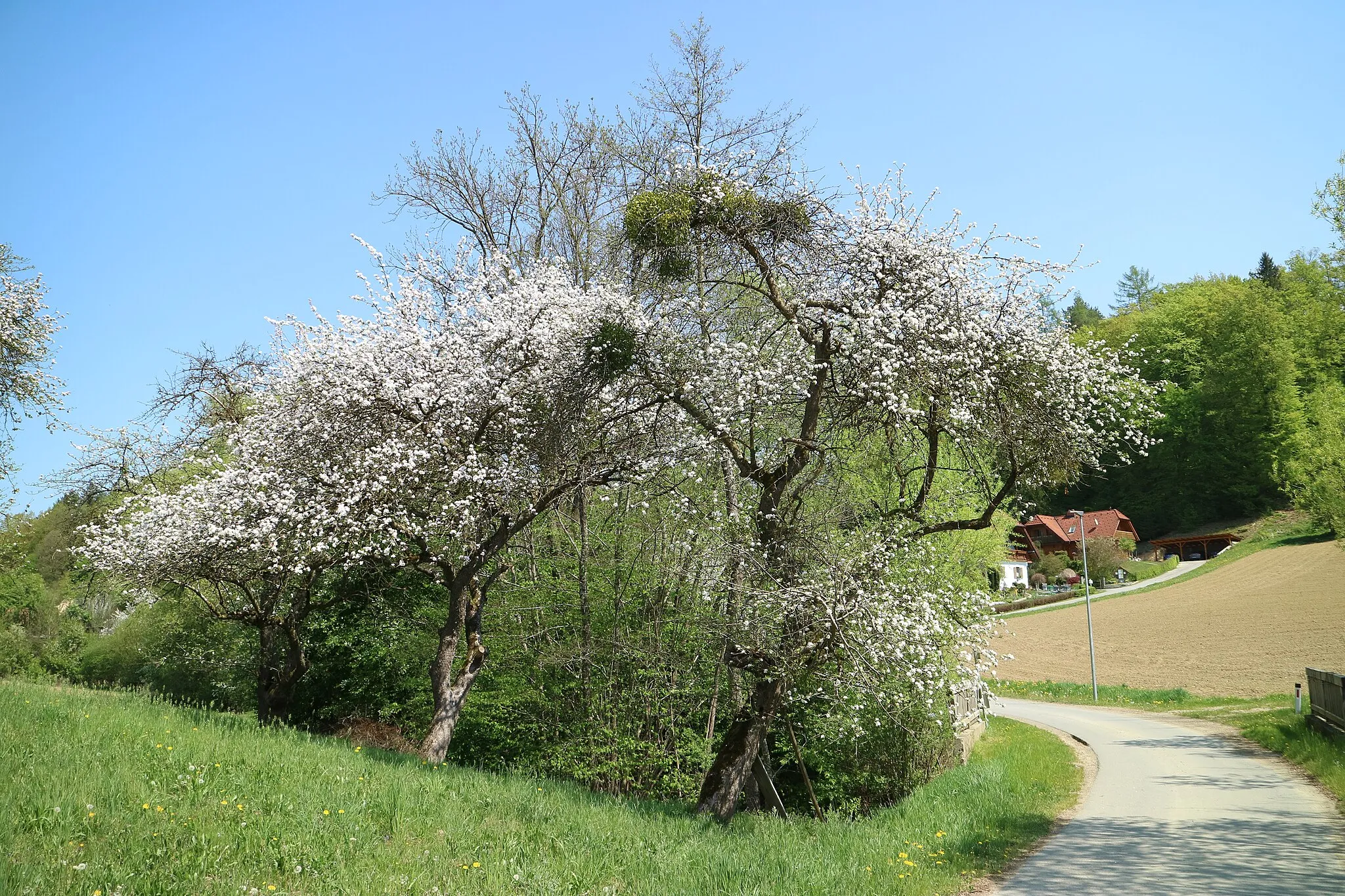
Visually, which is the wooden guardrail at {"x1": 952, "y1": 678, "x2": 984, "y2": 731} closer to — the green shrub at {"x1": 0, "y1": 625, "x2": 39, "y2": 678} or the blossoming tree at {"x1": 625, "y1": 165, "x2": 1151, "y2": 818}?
the blossoming tree at {"x1": 625, "y1": 165, "x2": 1151, "y2": 818}

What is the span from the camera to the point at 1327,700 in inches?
587

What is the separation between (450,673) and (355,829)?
635 cm

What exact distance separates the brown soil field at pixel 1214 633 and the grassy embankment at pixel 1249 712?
199 centimetres

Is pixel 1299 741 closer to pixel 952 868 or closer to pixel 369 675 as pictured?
pixel 952 868

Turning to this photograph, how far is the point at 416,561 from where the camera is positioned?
1283 cm

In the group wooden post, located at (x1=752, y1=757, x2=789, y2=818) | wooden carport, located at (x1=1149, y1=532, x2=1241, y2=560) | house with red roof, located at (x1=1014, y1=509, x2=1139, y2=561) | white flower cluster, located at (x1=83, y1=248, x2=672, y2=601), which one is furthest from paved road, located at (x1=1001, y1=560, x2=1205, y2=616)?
white flower cluster, located at (x1=83, y1=248, x2=672, y2=601)

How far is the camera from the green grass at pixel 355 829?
5.38 meters

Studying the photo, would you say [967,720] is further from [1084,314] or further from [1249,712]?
[1084,314]

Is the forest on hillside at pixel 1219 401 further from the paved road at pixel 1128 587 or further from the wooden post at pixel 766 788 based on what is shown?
the wooden post at pixel 766 788

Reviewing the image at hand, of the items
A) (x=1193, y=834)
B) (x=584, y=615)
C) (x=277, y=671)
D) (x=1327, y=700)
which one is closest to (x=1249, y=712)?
(x=1327, y=700)

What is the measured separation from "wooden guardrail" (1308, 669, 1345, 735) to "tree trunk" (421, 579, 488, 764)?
13400 millimetres

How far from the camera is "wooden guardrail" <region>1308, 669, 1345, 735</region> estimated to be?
13867 mm

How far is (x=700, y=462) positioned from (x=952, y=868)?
20.1 feet

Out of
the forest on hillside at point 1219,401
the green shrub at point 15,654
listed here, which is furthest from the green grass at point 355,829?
the forest on hillside at point 1219,401
